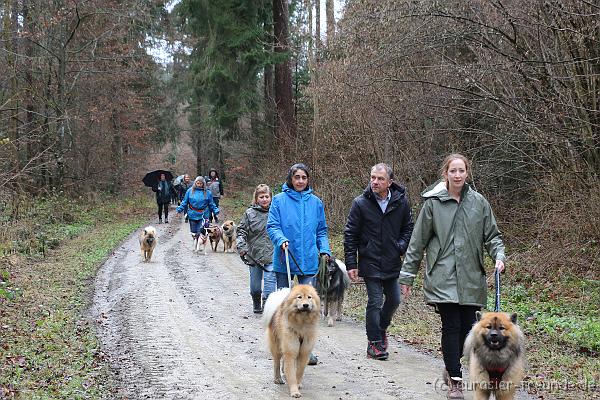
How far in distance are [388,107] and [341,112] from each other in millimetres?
2219

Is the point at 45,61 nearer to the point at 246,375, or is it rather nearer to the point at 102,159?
the point at 102,159

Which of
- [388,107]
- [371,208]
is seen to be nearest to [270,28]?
[388,107]

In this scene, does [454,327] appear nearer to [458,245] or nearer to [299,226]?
[458,245]

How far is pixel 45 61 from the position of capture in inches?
962

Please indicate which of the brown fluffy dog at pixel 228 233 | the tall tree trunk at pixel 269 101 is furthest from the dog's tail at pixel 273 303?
the tall tree trunk at pixel 269 101

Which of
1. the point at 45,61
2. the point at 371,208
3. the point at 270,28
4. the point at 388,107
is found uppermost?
A: the point at 270,28

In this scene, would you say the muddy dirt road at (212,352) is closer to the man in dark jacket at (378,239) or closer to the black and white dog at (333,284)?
the black and white dog at (333,284)

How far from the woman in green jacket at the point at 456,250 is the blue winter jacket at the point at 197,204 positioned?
12488 mm

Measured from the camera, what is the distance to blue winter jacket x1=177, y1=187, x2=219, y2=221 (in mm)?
17781

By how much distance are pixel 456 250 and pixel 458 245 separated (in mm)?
45

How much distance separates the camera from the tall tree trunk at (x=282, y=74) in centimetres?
2699

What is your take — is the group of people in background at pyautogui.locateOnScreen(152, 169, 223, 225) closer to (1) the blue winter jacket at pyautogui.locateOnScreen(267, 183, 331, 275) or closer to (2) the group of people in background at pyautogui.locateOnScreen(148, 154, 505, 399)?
(2) the group of people in background at pyautogui.locateOnScreen(148, 154, 505, 399)

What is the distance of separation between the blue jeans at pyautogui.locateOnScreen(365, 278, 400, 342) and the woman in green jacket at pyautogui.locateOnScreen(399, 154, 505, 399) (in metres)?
1.52

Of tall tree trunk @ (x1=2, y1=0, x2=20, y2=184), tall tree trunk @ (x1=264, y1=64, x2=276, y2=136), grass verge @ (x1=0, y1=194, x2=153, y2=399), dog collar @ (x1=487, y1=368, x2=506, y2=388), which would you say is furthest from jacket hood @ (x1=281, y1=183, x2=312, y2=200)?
tall tree trunk @ (x1=264, y1=64, x2=276, y2=136)
